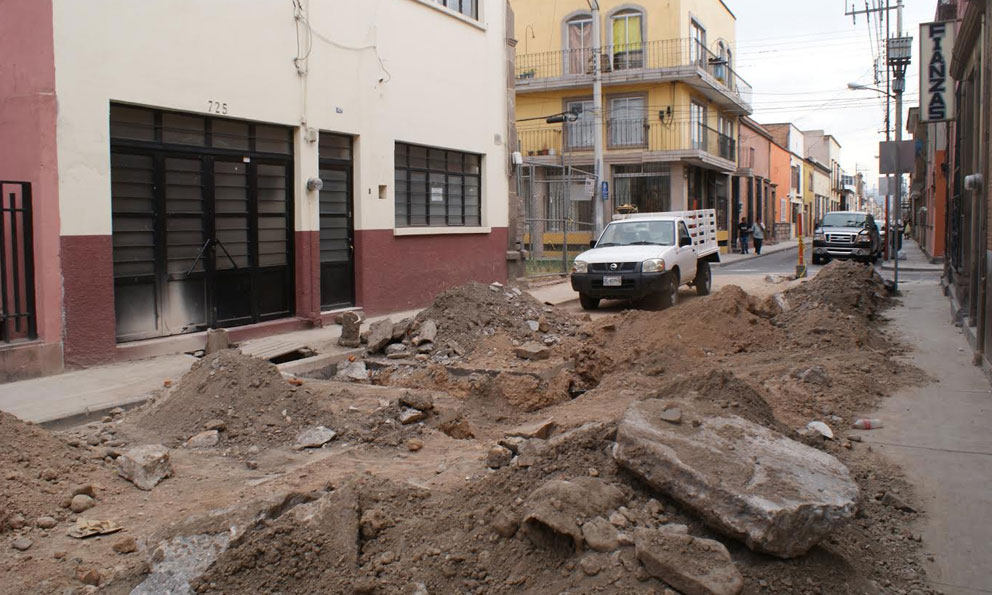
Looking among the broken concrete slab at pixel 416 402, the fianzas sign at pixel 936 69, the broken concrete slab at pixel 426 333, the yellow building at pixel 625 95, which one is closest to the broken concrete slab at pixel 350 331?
the broken concrete slab at pixel 426 333

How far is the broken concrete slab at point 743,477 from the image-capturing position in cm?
375

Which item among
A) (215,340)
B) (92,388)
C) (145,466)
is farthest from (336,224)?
(145,466)

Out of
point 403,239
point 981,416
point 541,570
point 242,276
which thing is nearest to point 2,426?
point 541,570

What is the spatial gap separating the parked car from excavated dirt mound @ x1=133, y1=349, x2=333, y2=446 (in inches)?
991

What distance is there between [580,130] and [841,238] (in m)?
11.3

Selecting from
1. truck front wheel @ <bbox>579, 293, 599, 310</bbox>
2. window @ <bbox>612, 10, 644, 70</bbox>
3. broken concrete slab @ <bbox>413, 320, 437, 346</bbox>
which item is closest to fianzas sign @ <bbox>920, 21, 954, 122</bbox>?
truck front wheel @ <bbox>579, 293, 599, 310</bbox>

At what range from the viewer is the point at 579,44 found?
3472cm

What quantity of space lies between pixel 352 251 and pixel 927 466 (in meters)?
10.1

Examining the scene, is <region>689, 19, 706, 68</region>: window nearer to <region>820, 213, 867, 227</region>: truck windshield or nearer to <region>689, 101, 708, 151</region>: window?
<region>689, 101, 708, 151</region>: window

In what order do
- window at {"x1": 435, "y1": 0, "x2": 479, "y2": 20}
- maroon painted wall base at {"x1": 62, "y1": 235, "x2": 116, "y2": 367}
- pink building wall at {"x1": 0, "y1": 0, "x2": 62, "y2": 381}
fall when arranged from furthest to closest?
window at {"x1": 435, "y1": 0, "x2": 479, "y2": 20}
maroon painted wall base at {"x1": 62, "y1": 235, "x2": 116, "y2": 367}
pink building wall at {"x1": 0, "y1": 0, "x2": 62, "y2": 381}

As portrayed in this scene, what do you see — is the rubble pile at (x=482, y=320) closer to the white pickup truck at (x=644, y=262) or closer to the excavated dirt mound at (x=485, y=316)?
the excavated dirt mound at (x=485, y=316)

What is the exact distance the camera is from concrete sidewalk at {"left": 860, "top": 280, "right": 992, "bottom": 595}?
4359 millimetres

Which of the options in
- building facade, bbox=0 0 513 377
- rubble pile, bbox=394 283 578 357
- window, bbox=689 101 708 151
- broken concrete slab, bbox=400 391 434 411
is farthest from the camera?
window, bbox=689 101 708 151

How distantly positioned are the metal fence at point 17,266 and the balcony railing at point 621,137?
24778 millimetres
